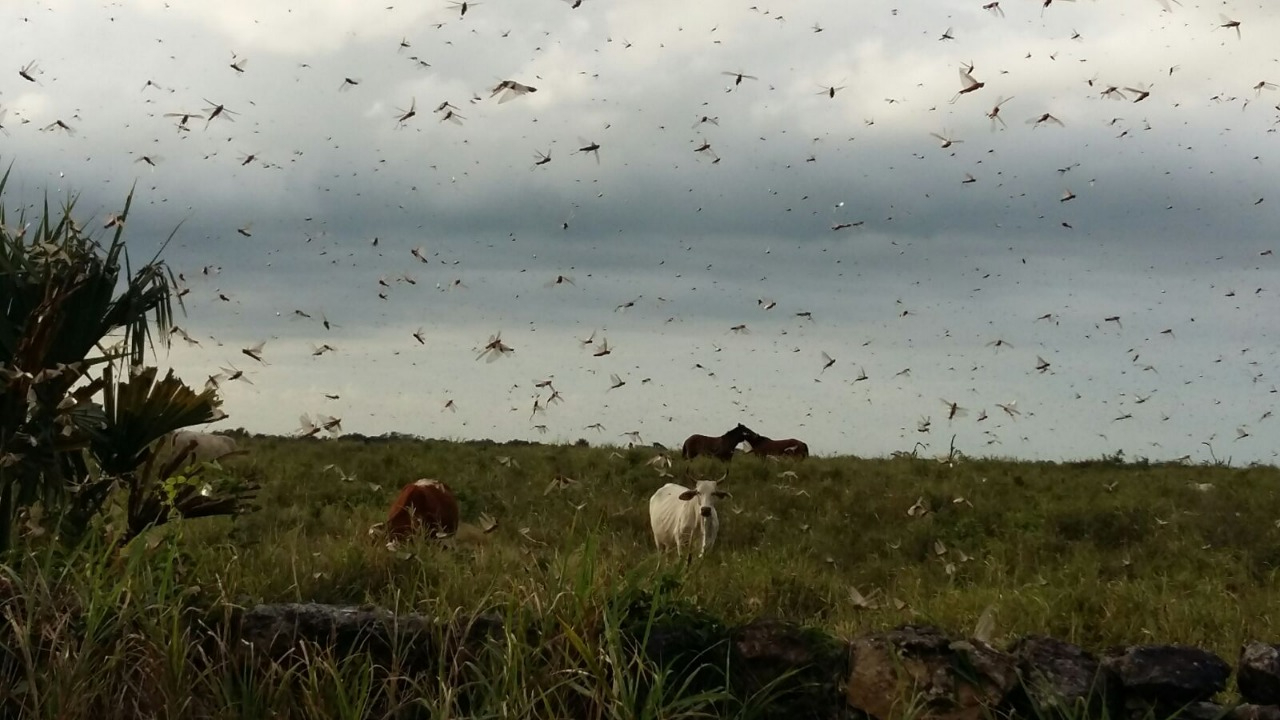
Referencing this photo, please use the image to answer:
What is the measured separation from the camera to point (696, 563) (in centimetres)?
796

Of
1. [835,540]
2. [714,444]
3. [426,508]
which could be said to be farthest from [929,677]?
[714,444]

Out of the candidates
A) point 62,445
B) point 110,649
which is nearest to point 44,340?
point 62,445

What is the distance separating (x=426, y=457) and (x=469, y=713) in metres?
17.6

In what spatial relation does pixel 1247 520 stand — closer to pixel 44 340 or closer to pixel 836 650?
pixel 836 650

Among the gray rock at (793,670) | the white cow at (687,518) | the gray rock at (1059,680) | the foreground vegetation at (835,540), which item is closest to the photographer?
the gray rock at (1059,680)

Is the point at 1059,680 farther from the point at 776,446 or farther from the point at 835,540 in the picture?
the point at 776,446

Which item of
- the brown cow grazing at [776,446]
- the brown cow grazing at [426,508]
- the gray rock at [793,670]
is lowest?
the gray rock at [793,670]

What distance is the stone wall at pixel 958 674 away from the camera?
4938 mm

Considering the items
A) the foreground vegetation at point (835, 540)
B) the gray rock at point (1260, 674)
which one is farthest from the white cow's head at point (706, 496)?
the gray rock at point (1260, 674)

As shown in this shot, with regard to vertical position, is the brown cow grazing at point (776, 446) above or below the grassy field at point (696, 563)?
above

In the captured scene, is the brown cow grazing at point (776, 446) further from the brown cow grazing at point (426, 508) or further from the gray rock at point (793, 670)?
the gray rock at point (793, 670)

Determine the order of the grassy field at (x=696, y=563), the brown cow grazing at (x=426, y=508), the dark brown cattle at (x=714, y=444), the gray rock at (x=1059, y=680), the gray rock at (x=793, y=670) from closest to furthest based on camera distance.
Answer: the gray rock at (x=1059, y=680) → the gray rock at (x=793, y=670) → the grassy field at (x=696, y=563) → the brown cow grazing at (x=426, y=508) → the dark brown cattle at (x=714, y=444)

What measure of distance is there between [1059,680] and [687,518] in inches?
371

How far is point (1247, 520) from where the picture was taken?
576 inches
